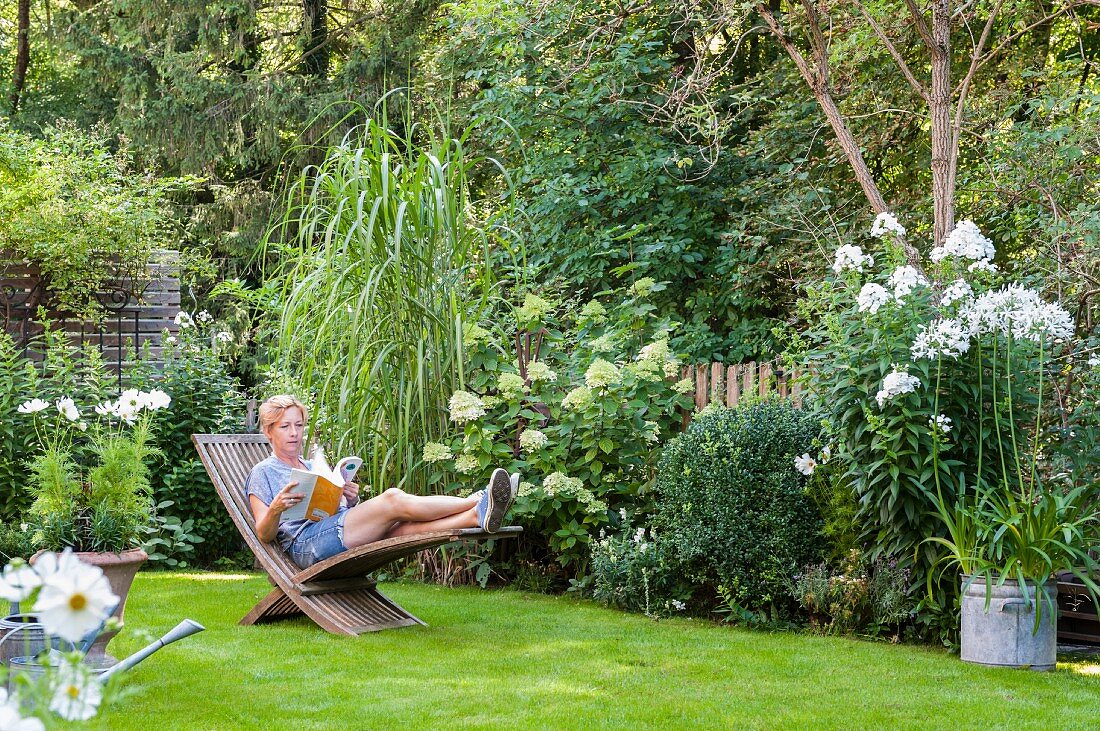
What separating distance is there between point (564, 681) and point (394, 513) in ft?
3.81

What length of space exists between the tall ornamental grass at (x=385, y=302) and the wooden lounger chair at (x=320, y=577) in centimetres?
66

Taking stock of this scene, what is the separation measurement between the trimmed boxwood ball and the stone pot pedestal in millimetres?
2469

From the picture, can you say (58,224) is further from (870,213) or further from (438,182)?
(870,213)

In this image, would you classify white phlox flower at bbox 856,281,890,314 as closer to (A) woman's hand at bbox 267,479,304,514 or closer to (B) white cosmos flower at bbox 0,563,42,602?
(A) woman's hand at bbox 267,479,304,514

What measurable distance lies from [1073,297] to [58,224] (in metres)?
6.38

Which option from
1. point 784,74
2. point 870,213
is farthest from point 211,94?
point 870,213

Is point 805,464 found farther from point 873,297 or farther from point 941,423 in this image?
point 873,297

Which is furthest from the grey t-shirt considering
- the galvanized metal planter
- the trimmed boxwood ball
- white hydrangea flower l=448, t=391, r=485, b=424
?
the galvanized metal planter

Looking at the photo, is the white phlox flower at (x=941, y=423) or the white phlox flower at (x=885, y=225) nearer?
the white phlox flower at (x=941, y=423)

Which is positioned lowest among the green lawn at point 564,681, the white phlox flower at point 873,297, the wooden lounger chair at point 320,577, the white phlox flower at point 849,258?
the green lawn at point 564,681

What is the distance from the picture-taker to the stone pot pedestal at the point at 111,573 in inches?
147

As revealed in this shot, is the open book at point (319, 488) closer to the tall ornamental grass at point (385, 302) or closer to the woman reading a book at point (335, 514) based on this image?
the woman reading a book at point (335, 514)

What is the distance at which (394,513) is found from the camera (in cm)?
480

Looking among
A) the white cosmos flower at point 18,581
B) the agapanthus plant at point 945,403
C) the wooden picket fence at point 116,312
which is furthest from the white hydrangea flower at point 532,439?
the white cosmos flower at point 18,581
